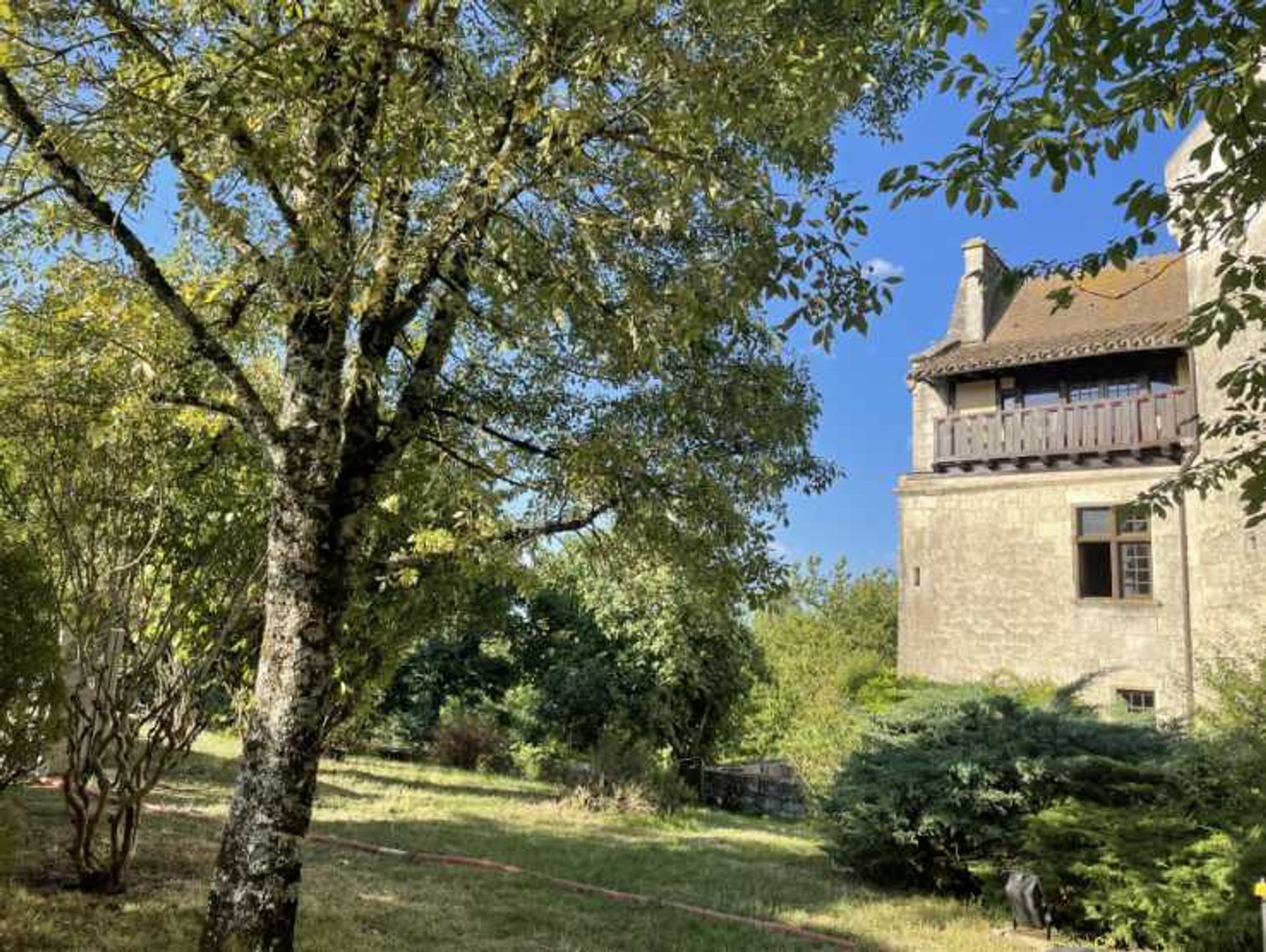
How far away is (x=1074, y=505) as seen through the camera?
696 inches

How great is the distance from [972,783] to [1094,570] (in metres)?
10.2

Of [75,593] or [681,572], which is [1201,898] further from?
[75,593]

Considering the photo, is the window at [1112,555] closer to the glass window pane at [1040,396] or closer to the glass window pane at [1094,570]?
the glass window pane at [1094,570]

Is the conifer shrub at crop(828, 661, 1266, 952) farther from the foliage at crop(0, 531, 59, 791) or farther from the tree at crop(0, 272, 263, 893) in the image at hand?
the foliage at crop(0, 531, 59, 791)

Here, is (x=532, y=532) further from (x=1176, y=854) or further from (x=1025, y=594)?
(x=1025, y=594)

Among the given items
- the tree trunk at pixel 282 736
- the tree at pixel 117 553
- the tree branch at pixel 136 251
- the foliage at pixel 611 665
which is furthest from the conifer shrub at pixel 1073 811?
the tree branch at pixel 136 251

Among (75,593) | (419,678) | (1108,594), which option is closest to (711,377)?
(75,593)

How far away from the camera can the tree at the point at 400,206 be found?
13.7ft

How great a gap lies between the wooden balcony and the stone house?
0.10 feet

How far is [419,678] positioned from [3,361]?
60.6 feet

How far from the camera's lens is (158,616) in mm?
7355

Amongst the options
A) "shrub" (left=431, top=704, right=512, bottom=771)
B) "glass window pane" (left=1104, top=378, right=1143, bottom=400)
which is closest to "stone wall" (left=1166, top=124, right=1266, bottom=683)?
"glass window pane" (left=1104, top=378, right=1143, bottom=400)

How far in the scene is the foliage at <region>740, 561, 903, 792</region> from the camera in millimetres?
12977

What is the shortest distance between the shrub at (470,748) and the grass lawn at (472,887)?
7.27 metres
